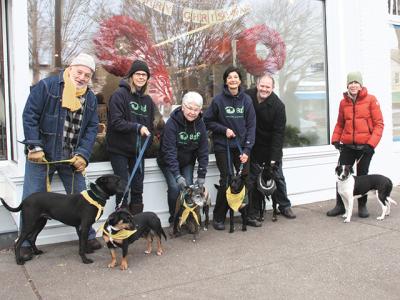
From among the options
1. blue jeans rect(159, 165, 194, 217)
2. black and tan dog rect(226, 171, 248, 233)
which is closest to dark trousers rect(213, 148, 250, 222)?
black and tan dog rect(226, 171, 248, 233)

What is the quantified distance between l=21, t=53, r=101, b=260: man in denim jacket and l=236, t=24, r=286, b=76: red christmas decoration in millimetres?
2792

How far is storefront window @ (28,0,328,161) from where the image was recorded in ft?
18.2

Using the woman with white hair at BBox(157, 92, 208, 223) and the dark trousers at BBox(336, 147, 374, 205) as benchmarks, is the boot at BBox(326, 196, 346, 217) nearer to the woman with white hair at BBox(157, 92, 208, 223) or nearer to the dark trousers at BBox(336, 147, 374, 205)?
the dark trousers at BBox(336, 147, 374, 205)

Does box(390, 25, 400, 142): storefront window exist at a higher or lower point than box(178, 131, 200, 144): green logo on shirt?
higher

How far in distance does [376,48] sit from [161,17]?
3473 mm

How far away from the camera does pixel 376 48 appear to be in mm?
7430

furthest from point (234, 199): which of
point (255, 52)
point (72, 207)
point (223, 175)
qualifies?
point (255, 52)

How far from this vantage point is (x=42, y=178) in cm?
457

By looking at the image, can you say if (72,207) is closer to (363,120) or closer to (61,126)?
(61,126)

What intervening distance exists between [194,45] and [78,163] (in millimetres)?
2649

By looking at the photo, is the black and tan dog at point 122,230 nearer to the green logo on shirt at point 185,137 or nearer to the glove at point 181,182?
the glove at point 181,182

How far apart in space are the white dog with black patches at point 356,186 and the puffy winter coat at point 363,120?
421 millimetres

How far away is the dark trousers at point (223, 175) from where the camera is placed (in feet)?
17.9

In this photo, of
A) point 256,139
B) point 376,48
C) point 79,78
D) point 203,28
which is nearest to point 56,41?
point 79,78
